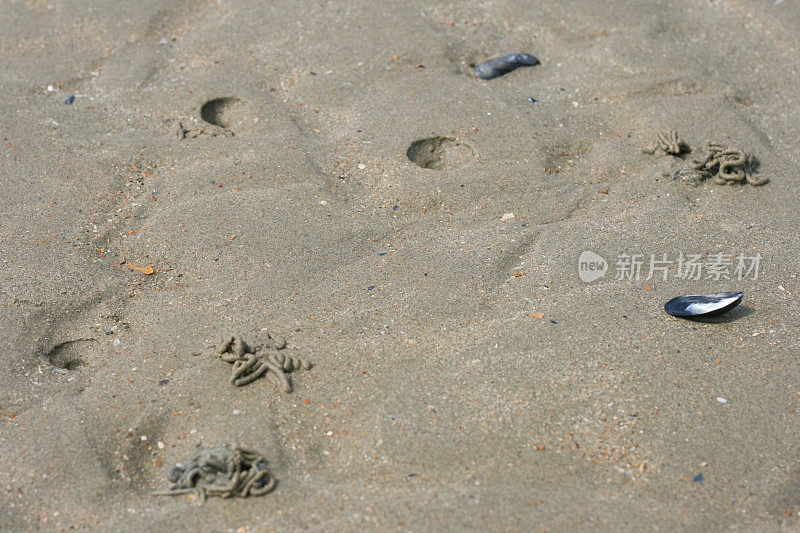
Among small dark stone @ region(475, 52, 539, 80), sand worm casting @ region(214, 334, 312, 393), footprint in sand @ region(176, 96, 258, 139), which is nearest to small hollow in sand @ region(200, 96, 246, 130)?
footprint in sand @ region(176, 96, 258, 139)

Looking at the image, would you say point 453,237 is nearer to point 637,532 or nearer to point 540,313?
point 540,313

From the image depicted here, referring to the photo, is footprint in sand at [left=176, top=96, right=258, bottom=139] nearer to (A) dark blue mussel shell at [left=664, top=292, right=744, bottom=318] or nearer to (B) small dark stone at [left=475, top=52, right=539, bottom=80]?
(B) small dark stone at [left=475, top=52, right=539, bottom=80]

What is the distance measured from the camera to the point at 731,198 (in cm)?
410

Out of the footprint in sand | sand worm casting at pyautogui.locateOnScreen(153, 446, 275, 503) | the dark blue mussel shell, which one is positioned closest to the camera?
sand worm casting at pyautogui.locateOnScreen(153, 446, 275, 503)

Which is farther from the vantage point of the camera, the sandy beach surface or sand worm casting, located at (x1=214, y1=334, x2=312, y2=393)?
sand worm casting, located at (x1=214, y1=334, x2=312, y2=393)

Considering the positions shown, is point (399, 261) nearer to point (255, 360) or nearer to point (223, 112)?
point (255, 360)

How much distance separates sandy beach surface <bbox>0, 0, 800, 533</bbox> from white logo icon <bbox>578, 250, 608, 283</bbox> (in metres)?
0.05

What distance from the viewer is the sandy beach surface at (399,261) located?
2.64m

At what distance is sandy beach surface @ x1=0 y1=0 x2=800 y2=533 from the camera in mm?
2643

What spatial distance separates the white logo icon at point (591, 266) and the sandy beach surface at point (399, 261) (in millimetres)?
48

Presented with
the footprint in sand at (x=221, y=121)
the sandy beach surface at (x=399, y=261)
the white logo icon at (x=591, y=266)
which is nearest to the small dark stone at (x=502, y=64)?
the sandy beach surface at (x=399, y=261)

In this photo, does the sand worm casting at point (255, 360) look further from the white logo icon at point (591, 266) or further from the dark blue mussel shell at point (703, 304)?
the dark blue mussel shell at point (703, 304)

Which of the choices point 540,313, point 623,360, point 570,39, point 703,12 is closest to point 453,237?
point 540,313

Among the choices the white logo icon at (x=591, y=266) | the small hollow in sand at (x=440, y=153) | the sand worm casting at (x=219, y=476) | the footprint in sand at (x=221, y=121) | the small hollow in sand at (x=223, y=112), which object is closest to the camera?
the sand worm casting at (x=219, y=476)
